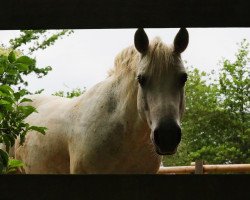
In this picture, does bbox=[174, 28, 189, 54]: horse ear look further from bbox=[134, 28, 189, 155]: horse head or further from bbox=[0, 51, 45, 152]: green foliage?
bbox=[0, 51, 45, 152]: green foliage

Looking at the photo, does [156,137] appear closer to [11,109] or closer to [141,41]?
[141,41]

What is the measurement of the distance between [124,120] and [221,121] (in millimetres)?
20154

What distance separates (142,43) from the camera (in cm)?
352

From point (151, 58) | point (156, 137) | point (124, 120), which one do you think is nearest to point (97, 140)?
point (124, 120)

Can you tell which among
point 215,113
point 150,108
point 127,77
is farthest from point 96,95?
point 215,113

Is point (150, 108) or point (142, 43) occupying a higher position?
point (142, 43)

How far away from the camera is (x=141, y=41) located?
11.5 feet

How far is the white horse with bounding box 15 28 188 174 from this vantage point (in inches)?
126

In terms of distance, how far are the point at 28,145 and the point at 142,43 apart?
2.03 m

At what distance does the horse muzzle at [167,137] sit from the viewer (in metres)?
2.92
